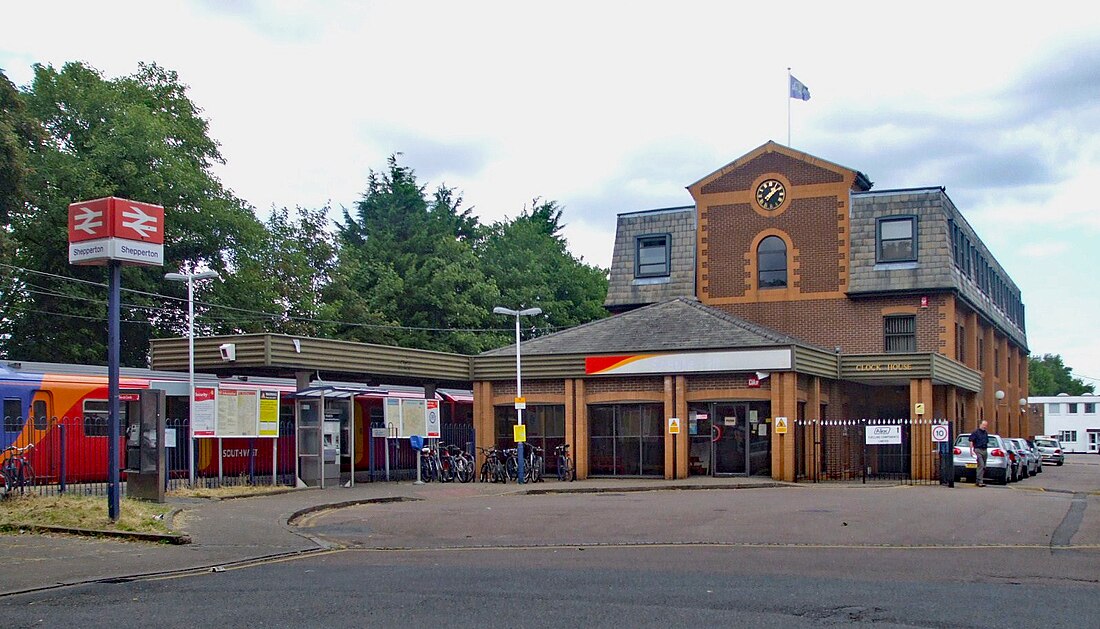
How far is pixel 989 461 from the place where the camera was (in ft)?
118

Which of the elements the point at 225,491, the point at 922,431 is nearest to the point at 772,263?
the point at 922,431

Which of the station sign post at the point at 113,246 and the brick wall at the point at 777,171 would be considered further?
the brick wall at the point at 777,171

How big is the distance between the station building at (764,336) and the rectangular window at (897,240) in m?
0.05

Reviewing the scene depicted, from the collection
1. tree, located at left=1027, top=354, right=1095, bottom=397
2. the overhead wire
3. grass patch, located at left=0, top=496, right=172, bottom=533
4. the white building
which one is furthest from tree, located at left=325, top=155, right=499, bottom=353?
tree, located at left=1027, top=354, right=1095, bottom=397

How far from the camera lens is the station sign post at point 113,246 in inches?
703

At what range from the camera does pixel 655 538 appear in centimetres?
1750

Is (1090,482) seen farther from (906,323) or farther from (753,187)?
(753,187)

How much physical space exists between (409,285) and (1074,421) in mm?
69336

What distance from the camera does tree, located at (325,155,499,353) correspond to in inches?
2389

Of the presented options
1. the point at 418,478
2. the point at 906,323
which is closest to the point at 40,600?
the point at 418,478

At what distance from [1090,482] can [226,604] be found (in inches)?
1345

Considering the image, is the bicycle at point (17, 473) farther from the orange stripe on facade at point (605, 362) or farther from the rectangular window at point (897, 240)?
the rectangular window at point (897, 240)

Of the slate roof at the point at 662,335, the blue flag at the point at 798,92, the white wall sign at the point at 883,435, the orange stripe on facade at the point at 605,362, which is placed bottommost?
the white wall sign at the point at 883,435

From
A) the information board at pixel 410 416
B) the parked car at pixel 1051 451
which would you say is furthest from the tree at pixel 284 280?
the parked car at pixel 1051 451
